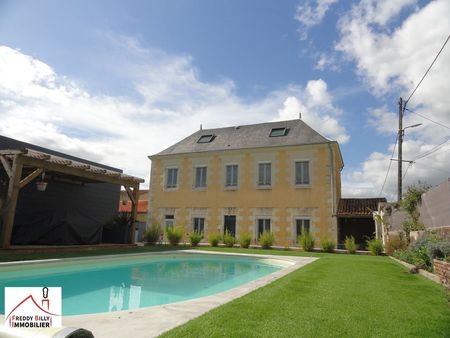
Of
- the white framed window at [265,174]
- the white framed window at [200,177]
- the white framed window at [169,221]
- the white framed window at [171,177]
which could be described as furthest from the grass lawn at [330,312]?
the white framed window at [171,177]

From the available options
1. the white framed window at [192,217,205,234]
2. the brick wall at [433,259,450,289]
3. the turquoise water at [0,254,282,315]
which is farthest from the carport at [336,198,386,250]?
the brick wall at [433,259,450,289]

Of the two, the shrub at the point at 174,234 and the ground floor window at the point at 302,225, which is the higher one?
the ground floor window at the point at 302,225

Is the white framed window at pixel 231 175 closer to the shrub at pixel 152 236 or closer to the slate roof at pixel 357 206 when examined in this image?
the shrub at pixel 152 236

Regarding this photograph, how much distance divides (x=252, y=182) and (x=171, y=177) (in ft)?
19.0

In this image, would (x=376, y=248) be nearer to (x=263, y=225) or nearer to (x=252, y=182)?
(x=263, y=225)

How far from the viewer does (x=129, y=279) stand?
8.41 meters

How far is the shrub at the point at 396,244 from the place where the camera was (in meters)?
12.3

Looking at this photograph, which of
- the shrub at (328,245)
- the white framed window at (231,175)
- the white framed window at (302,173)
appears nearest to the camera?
the shrub at (328,245)

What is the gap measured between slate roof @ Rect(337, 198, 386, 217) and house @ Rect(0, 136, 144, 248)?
1087 centimetres

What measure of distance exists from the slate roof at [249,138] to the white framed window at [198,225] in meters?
4.43

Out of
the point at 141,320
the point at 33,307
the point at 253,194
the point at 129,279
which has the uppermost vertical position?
the point at 253,194

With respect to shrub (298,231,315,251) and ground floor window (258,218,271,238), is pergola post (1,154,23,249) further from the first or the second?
ground floor window (258,218,271,238)

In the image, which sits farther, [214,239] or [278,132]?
[278,132]

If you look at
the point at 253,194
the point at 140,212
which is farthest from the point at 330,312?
the point at 140,212
